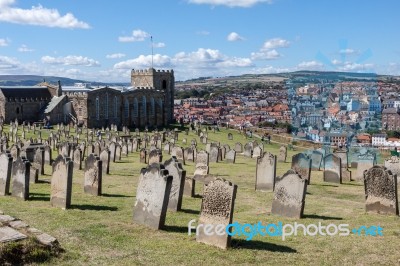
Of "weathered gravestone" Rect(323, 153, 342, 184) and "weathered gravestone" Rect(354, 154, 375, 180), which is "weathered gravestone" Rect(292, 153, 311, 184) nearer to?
"weathered gravestone" Rect(323, 153, 342, 184)

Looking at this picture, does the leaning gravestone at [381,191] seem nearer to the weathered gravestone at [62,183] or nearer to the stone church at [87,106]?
the weathered gravestone at [62,183]

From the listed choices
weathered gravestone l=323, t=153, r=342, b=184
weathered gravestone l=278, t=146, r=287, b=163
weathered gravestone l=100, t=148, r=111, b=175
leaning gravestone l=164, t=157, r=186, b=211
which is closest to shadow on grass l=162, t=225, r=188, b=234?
leaning gravestone l=164, t=157, r=186, b=211

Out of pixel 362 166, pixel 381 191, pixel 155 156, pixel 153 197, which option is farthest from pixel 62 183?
pixel 362 166

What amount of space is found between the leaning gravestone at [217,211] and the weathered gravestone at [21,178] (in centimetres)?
709

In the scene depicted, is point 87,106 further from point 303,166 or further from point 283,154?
point 303,166

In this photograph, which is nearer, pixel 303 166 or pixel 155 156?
pixel 303 166

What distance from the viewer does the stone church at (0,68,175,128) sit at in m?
66.8

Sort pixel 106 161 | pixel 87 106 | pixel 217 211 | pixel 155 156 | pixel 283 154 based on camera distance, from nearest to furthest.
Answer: pixel 217 211, pixel 106 161, pixel 155 156, pixel 283 154, pixel 87 106

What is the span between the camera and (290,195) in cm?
1355

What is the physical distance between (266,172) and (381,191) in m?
5.34

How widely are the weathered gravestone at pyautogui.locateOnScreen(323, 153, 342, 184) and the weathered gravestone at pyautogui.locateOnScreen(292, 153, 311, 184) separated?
987mm

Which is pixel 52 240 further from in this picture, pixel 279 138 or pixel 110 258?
pixel 279 138

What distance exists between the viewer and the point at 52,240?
9.52 metres

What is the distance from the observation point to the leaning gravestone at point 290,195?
13.3m
